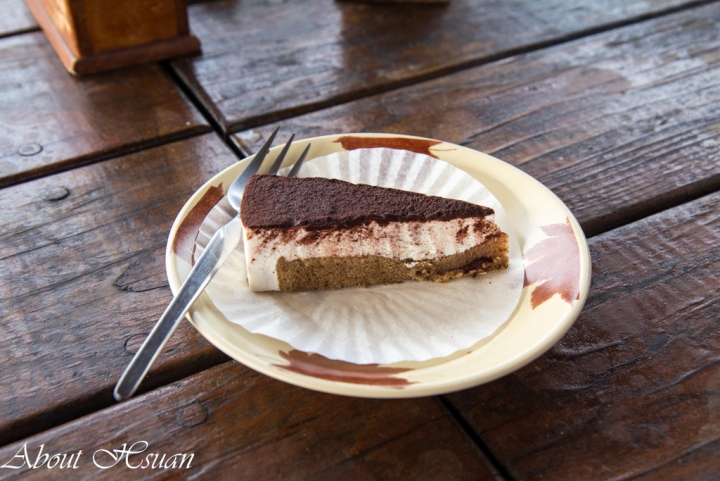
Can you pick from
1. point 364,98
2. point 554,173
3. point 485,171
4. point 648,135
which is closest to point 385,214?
point 485,171

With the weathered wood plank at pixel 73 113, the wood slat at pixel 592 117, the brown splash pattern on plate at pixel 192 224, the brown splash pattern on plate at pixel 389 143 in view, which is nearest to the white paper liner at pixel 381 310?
the brown splash pattern on plate at pixel 192 224

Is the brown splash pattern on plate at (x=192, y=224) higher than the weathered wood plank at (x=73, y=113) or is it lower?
higher

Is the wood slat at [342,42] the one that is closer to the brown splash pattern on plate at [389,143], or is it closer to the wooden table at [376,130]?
the wooden table at [376,130]

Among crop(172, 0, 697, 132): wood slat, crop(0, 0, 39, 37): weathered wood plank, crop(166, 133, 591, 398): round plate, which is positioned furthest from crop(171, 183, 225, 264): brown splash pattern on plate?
crop(0, 0, 39, 37): weathered wood plank

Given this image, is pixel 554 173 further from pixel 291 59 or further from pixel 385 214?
pixel 291 59

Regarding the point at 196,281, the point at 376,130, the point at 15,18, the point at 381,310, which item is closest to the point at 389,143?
the point at 376,130
